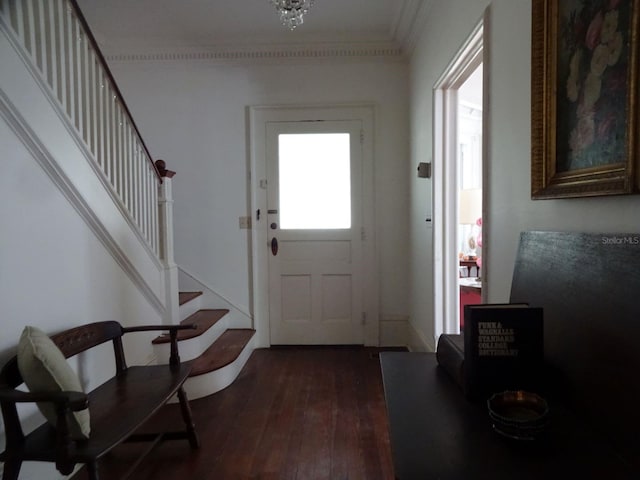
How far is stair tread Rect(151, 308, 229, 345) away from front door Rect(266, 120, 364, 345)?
512mm

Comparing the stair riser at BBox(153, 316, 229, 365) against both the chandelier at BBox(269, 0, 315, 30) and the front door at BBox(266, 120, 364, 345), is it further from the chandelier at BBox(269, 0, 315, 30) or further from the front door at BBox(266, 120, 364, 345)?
the chandelier at BBox(269, 0, 315, 30)

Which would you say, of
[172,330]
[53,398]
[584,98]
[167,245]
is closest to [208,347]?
[167,245]

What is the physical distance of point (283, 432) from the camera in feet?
6.93

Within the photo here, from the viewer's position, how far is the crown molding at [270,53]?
3287 mm

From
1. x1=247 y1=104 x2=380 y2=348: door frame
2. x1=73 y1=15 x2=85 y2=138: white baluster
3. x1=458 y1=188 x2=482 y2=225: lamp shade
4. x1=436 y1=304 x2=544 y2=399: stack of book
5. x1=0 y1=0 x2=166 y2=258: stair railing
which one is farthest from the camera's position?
x1=247 y1=104 x2=380 y2=348: door frame

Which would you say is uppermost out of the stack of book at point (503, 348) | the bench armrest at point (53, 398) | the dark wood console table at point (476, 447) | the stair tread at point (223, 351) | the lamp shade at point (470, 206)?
the lamp shade at point (470, 206)

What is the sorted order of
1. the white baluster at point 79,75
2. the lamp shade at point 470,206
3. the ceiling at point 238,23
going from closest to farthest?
the white baluster at point 79,75 < the ceiling at point 238,23 < the lamp shade at point 470,206

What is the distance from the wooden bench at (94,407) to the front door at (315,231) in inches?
62.9

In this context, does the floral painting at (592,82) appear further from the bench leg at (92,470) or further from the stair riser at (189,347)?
the stair riser at (189,347)

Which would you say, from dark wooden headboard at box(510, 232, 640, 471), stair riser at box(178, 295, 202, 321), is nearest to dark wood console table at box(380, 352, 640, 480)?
dark wooden headboard at box(510, 232, 640, 471)

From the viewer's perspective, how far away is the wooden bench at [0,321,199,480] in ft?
3.96

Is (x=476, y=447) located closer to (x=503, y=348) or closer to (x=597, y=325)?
(x=503, y=348)

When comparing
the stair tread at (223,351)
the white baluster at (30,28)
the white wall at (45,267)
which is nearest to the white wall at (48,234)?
the white wall at (45,267)

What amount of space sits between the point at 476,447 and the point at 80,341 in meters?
1.71
